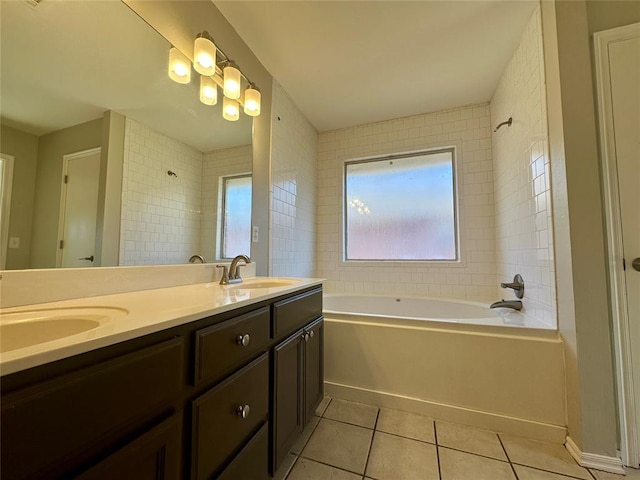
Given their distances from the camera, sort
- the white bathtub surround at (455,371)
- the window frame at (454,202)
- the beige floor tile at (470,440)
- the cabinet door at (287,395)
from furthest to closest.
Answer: the window frame at (454,202)
the white bathtub surround at (455,371)
the beige floor tile at (470,440)
the cabinet door at (287,395)

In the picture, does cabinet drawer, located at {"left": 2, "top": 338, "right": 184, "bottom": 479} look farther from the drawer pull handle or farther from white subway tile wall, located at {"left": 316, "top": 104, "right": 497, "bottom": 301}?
white subway tile wall, located at {"left": 316, "top": 104, "right": 497, "bottom": 301}

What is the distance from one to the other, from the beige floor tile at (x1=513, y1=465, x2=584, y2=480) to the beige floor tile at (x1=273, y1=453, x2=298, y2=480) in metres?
1.03

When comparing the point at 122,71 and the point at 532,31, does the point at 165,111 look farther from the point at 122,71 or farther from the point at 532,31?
the point at 532,31

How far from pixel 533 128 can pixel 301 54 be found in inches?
66.1

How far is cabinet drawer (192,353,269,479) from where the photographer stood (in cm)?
70

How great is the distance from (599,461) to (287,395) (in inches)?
58.5

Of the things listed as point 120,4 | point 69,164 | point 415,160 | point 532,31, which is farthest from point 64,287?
point 415,160

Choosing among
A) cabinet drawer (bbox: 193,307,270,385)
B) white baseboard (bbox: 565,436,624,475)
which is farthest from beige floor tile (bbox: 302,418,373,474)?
white baseboard (bbox: 565,436,624,475)

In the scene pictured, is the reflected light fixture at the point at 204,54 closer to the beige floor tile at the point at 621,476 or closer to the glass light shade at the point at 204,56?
the glass light shade at the point at 204,56

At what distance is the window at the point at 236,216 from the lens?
1.70 meters

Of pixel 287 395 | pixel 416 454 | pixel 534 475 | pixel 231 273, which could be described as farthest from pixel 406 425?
pixel 231 273

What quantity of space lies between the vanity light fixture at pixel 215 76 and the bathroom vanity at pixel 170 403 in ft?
4.08

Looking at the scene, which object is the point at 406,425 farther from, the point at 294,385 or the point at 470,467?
the point at 294,385

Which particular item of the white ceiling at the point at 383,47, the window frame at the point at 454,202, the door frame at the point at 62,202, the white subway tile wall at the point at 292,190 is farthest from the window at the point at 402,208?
the door frame at the point at 62,202
